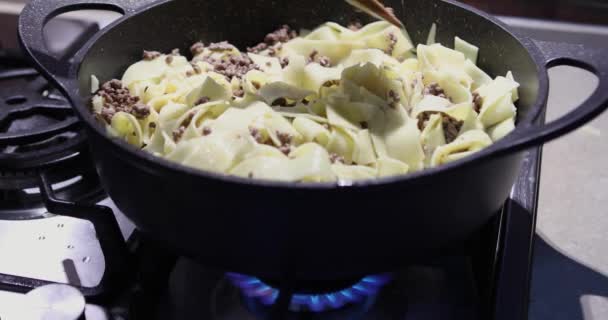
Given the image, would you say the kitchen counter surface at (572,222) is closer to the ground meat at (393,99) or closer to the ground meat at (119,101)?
the ground meat at (393,99)

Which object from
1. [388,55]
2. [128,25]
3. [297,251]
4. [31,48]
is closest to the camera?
[297,251]

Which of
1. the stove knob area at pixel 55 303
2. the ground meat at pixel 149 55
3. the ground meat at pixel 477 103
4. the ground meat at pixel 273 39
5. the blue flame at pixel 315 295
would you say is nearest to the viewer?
the stove knob area at pixel 55 303

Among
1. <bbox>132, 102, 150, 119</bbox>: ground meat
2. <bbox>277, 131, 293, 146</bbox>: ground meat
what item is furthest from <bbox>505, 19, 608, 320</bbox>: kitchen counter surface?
<bbox>132, 102, 150, 119</bbox>: ground meat

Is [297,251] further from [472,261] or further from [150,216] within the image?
[472,261]

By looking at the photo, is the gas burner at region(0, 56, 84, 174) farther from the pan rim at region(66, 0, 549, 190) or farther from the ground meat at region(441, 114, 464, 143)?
the ground meat at region(441, 114, 464, 143)

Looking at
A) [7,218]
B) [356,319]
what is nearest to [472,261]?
Result: [356,319]

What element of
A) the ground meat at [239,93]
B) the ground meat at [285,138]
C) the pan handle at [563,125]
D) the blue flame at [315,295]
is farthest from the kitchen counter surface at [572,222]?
the ground meat at [239,93]

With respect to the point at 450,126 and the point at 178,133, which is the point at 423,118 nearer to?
the point at 450,126
